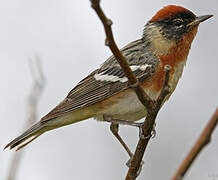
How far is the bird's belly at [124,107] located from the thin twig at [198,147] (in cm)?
245

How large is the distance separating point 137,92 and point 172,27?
199 centimetres

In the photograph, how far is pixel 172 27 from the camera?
169 inches

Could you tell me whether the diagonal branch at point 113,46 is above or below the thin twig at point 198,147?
above

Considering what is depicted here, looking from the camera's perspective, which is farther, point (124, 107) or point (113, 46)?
point (124, 107)

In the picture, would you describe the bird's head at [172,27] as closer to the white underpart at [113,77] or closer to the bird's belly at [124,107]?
the white underpart at [113,77]

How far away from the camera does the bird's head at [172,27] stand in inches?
164

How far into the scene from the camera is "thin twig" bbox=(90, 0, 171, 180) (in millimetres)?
1879

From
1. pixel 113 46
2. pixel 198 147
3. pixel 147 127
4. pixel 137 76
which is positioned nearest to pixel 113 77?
pixel 137 76

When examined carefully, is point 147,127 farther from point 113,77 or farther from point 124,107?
point 113,77

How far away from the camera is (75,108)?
4.22m

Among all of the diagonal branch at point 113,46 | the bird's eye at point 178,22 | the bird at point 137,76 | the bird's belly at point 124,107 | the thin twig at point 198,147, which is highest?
the diagonal branch at point 113,46

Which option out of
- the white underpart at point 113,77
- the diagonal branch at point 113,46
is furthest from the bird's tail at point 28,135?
the diagonal branch at point 113,46

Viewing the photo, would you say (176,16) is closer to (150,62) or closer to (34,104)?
(150,62)

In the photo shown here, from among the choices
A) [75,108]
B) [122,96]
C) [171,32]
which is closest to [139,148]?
[122,96]
